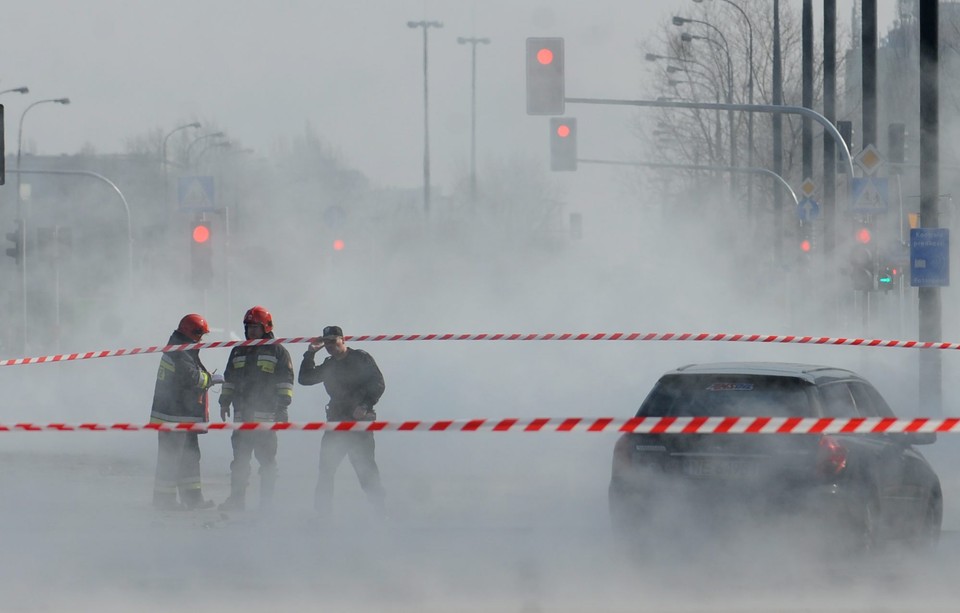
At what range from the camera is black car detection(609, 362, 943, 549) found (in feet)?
33.3

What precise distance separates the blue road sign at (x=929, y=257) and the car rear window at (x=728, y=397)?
33.7ft

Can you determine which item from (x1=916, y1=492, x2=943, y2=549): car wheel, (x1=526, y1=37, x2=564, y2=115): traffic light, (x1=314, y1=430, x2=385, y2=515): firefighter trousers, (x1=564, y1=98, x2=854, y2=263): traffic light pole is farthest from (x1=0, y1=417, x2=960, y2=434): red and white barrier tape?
(x1=564, y1=98, x2=854, y2=263): traffic light pole

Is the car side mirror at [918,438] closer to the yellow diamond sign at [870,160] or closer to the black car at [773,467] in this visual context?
the black car at [773,467]

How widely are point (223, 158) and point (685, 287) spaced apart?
2454cm

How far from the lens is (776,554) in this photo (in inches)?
397

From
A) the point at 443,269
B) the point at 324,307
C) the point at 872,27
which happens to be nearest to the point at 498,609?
the point at 872,27

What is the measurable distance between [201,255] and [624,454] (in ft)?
43.1

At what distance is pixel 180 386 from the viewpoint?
43.5 feet

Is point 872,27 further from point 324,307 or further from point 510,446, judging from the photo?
point 324,307

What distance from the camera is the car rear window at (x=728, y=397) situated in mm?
10391

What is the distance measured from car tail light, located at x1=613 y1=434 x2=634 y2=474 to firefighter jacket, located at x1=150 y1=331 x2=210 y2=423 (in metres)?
3.85

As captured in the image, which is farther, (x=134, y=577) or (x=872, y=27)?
(x=872, y=27)

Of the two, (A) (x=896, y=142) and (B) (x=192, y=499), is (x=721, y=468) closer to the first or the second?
(B) (x=192, y=499)

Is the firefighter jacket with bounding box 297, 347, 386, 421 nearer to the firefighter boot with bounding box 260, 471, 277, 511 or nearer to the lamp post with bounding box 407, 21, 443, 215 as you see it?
the firefighter boot with bounding box 260, 471, 277, 511
